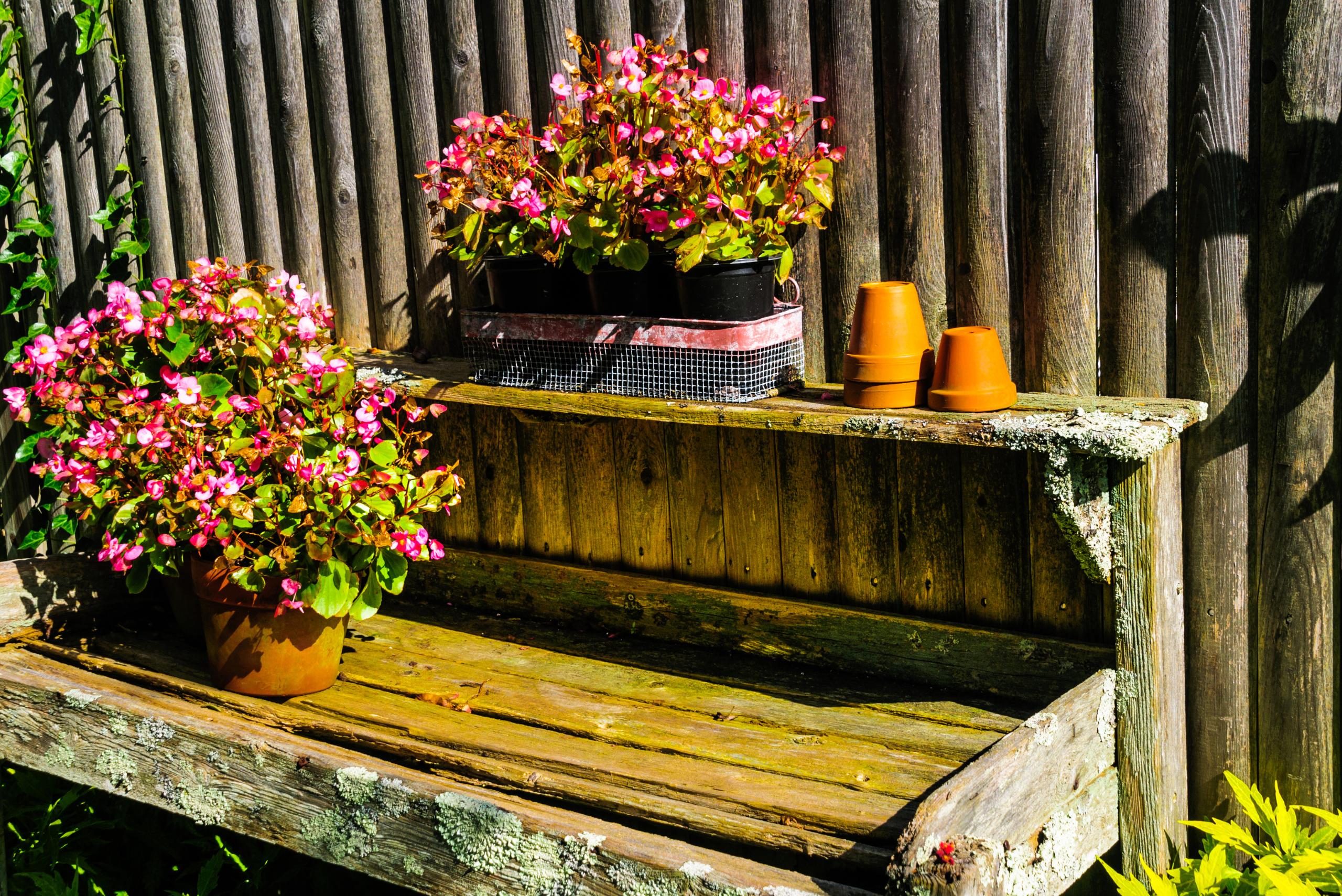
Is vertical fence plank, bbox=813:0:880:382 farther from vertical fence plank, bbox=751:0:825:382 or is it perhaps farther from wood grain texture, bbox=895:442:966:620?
wood grain texture, bbox=895:442:966:620

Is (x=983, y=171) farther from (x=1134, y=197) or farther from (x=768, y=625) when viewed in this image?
(x=768, y=625)

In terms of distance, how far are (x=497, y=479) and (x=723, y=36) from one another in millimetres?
1261

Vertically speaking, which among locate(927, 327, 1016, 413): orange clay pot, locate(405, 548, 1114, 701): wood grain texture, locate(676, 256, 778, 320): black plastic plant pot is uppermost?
locate(676, 256, 778, 320): black plastic plant pot

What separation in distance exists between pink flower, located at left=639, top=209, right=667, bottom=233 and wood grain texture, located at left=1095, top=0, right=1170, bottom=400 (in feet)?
2.62

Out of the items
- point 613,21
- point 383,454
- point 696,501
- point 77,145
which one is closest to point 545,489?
point 696,501

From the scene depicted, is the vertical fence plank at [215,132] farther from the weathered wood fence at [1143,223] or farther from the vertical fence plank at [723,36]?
the vertical fence plank at [723,36]

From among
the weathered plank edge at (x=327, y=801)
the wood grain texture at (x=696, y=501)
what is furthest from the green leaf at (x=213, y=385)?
the wood grain texture at (x=696, y=501)

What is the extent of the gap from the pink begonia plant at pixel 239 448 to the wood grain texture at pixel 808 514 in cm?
74

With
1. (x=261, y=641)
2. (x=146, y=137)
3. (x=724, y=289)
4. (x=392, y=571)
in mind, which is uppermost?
(x=146, y=137)

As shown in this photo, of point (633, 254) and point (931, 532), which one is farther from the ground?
point (633, 254)

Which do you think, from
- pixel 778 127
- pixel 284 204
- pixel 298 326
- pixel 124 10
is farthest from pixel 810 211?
pixel 124 10

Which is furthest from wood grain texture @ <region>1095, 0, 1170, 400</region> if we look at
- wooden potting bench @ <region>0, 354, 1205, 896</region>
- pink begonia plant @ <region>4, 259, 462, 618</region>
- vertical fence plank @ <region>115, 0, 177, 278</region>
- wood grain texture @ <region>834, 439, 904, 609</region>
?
vertical fence plank @ <region>115, 0, 177, 278</region>

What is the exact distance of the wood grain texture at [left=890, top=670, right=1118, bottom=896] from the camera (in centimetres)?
163

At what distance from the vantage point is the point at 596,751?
2275 mm
